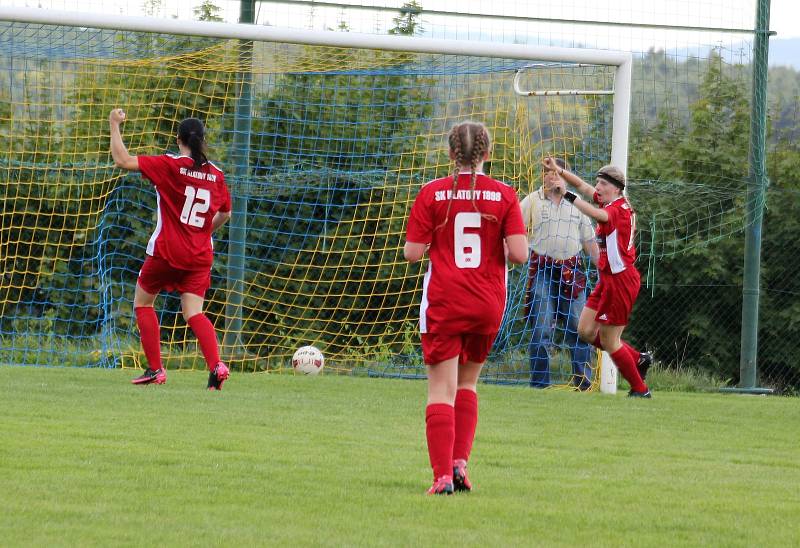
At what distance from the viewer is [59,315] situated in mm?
12148

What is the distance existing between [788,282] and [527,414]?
267 inches

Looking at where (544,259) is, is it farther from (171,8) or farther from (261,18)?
(171,8)

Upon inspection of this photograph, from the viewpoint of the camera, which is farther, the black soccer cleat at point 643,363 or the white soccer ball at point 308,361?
the white soccer ball at point 308,361

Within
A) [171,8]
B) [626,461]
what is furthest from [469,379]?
[171,8]

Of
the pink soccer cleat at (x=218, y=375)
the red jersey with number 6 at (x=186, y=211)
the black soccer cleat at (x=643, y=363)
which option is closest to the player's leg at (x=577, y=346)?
the black soccer cleat at (x=643, y=363)

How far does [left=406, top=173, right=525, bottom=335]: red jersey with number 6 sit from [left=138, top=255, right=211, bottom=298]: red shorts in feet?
13.2

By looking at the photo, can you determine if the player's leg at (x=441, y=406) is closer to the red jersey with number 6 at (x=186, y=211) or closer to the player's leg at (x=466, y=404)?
the player's leg at (x=466, y=404)

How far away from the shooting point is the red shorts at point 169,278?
8922 millimetres

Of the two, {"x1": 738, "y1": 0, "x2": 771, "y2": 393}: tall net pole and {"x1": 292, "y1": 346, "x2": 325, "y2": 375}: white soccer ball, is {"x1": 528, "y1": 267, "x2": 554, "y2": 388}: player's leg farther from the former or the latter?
{"x1": 738, "y1": 0, "x2": 771, "y2": 393}: tall net pole

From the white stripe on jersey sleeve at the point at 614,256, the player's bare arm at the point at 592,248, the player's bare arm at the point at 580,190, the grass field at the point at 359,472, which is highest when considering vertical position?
the player's bare arm at the point at 580,190

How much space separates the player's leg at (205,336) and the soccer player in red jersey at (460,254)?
392 cm

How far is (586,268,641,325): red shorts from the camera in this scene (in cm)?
945

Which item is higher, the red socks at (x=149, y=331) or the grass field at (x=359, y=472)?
the red socks at (x=149, y=331)

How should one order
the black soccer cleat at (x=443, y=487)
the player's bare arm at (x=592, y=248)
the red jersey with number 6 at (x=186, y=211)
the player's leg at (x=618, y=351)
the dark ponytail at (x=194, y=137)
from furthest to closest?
1. the player's bare arm at (x=592, y=248)
2. the player's leg at (x=618, y=351)
3. the red jersey with number 6 at (x=186, y=211)
4. the dark ponytail at (x=194, y=137)
5. the black soccer cleat at (x=443, y=487)
